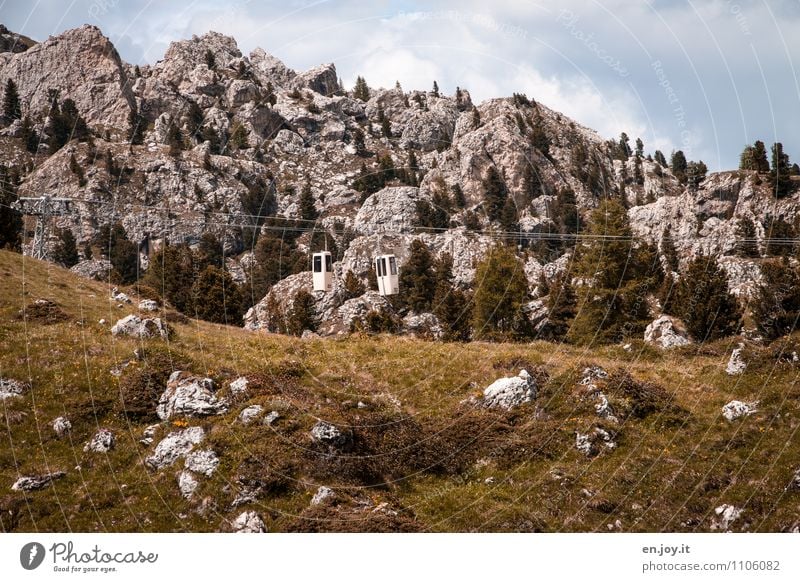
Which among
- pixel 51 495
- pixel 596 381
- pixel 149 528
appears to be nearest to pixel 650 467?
pixel 596 381

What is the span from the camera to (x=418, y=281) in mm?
104375

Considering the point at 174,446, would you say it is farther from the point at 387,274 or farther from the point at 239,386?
the point at 387,274

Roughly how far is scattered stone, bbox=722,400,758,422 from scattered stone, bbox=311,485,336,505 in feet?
61.6

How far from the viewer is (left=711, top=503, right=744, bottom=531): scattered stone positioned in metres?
23.0

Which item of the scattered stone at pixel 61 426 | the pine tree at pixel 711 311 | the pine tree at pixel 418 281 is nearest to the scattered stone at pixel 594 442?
the scattered stone at pixel 61 426

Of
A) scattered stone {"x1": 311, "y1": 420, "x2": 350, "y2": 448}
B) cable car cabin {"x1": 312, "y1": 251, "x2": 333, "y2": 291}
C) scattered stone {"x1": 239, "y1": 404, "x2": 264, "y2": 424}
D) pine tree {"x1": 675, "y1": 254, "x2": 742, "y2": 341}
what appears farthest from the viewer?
pine tree {"x1": 675, "y1": 254, "x2": 742, "y2": 341}

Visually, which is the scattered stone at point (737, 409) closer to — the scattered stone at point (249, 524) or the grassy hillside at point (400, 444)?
the grassy hillside at point (400, 444)

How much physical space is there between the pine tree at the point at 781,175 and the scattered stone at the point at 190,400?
128840 millimetres

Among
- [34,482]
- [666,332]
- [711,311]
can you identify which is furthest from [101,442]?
[711,311]

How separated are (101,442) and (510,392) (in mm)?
18530

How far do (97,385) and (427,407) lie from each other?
51.9 feet

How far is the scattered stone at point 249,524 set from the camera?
72.7 ft

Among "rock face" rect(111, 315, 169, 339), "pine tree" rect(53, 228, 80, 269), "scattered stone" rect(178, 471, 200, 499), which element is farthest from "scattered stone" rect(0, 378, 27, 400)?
"pine tree" rect(53, 228, 80, 269)

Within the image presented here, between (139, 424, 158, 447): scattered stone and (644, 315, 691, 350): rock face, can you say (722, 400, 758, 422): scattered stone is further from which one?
(139, 424, 158, 447): scattered stone
